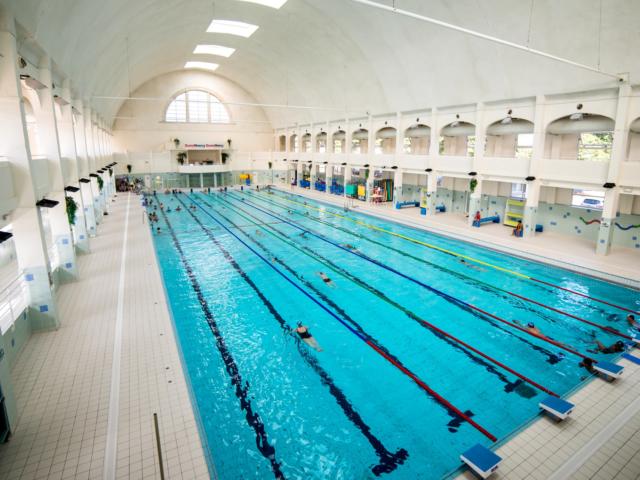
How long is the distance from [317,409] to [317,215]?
49.6 feet

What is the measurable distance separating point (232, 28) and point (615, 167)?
20043mm

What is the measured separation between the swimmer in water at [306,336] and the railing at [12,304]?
4916 millimetres

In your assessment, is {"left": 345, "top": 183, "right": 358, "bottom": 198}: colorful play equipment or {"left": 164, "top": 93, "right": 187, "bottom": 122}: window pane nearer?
{"left": 345, "top": 183, "right": 358, "bottom": 198}: colorful play equipment

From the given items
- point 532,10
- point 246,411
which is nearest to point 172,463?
point 246,411

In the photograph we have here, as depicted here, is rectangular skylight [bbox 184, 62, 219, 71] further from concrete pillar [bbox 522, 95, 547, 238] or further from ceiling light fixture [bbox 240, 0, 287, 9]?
concrete pillar [bbox 522, 95, 547, 238]

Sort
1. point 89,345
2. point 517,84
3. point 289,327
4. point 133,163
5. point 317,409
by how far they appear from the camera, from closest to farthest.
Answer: point 317,409 < point 89,345 < point 289,327 < point 517,84 < point 133,163

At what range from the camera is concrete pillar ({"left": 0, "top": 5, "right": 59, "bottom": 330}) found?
223 inches

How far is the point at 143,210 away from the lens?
68.3 ft

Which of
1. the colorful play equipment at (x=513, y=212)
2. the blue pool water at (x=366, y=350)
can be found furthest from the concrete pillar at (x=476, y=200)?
the blue pool water at (x=366, y=350)

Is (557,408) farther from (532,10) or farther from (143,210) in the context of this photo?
(143,210)

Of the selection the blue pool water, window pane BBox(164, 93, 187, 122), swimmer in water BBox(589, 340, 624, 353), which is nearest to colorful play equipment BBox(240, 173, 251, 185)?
window pane BBox(164, 93, 187, 122)

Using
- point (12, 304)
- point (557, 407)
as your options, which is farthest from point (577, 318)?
point (12, 304)

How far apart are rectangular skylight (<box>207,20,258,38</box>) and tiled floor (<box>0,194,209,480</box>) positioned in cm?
1739

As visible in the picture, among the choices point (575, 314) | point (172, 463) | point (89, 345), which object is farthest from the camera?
point (575, 314)
